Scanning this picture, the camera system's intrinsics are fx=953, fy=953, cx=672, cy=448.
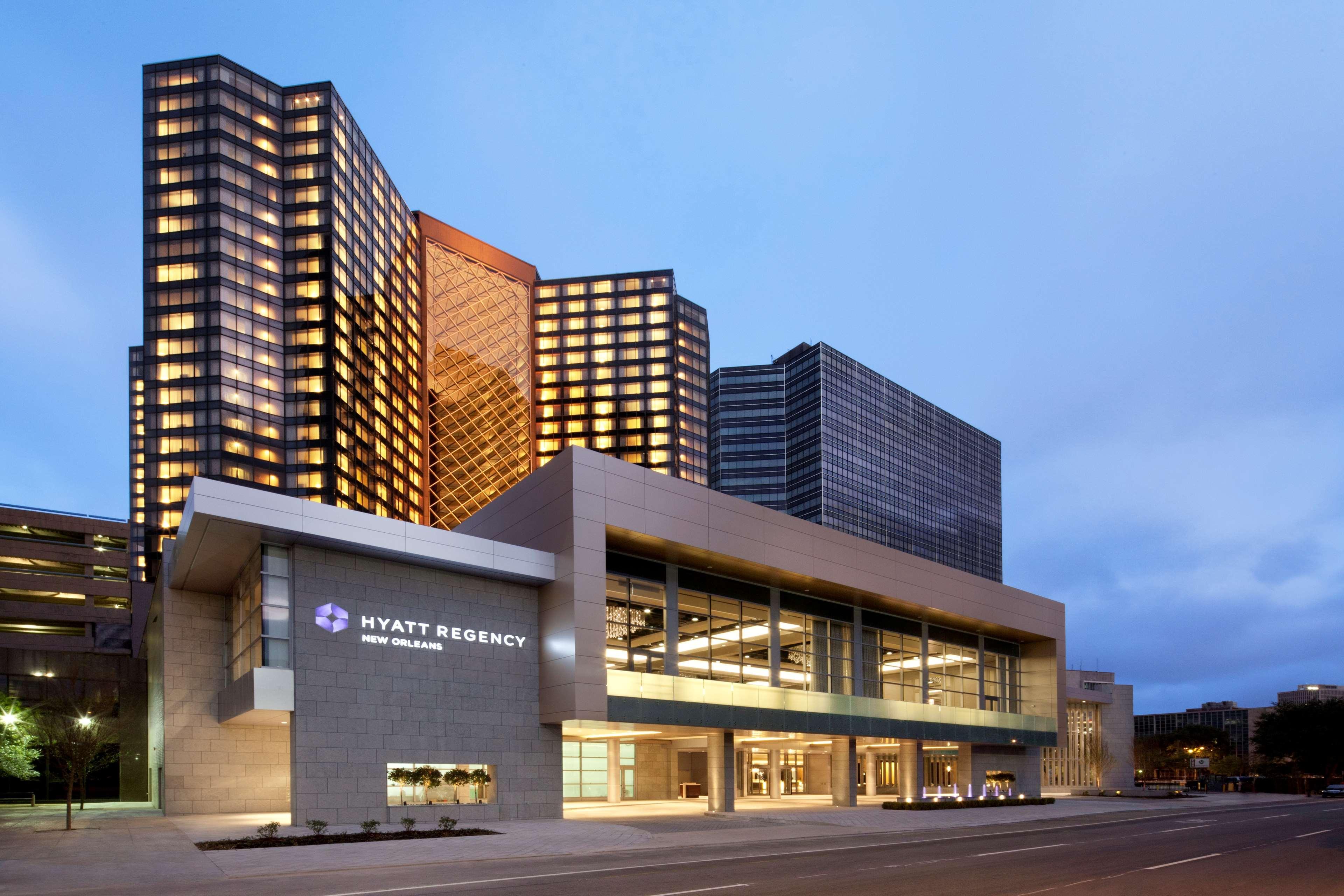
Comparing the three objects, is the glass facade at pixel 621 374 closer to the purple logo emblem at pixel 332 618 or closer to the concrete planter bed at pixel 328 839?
the purple logo emblem at pixel 332 618

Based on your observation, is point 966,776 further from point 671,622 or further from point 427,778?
point 427,778

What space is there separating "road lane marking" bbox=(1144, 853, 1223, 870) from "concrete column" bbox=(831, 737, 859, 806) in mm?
26440

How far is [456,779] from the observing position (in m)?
34.9

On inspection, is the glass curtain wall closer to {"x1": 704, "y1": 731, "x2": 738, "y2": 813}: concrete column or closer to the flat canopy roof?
{"x1": 704, "y1": 731, "x2": 738, "y2": 813}: concrete column

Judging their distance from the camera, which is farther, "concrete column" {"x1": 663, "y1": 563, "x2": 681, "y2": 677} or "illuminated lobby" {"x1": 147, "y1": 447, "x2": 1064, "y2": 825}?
"concrete column" {"x1": 663, "y1": 563, "x2": 681, "y2": 677}

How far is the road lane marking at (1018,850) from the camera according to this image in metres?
24.9

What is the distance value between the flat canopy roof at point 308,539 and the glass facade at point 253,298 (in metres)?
66.6

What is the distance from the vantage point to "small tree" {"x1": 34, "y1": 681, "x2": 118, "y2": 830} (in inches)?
1276

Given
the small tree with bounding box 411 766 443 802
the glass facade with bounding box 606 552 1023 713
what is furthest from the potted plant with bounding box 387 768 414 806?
the glass facade with bounding box 606 552 1023 713

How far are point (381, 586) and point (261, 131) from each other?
93.8m

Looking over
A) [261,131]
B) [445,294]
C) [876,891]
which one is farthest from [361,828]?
[445,294]

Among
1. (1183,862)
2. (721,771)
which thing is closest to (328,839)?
(721,771)

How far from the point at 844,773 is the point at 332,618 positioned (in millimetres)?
30176

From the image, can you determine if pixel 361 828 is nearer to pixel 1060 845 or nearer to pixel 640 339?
pixel 1060 845
